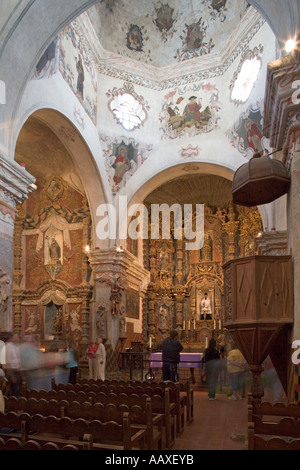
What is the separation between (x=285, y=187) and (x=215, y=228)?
14.4 metres

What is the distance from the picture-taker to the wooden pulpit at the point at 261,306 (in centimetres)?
540

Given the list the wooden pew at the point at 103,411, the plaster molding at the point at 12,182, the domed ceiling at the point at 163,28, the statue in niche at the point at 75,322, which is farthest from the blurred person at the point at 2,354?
the domed ceiling at the point at 163,28

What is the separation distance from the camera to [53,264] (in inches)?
670

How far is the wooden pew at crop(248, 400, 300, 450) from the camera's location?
286 cm

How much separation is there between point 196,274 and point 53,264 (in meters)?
6.71

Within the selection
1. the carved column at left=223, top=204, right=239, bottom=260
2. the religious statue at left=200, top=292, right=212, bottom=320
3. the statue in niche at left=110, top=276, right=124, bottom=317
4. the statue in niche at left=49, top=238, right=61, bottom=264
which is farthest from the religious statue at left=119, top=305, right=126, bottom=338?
the carved column at left=223, top=204, right=239, bottom=260

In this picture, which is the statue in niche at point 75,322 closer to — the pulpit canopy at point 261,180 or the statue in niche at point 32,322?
the statue in niche at point 32,322

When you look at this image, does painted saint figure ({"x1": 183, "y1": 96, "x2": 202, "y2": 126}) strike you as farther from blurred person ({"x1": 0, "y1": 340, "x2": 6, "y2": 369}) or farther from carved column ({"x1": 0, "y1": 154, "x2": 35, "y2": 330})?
blurred person ({"x1": 0, "y1": 340, "x2": 6, "y2": 369})

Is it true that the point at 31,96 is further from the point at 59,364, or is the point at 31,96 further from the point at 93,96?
the point at 59,364

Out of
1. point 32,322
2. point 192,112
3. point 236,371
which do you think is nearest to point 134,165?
point 192,112

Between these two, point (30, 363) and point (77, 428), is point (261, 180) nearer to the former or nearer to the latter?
point (77, 428)

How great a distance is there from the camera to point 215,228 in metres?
20.4
